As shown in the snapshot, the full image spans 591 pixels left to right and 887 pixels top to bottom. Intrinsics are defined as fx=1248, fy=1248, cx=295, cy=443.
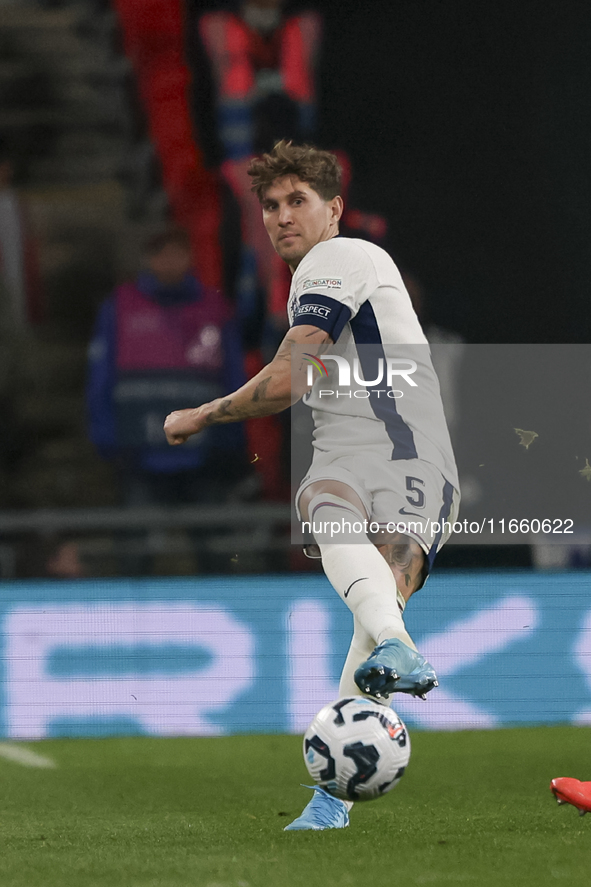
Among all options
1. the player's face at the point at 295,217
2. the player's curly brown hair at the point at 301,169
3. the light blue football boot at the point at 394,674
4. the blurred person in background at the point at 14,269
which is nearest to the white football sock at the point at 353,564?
the light blue football boot at the point at 394,674

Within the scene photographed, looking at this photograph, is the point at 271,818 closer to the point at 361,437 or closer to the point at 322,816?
the point at 322,816

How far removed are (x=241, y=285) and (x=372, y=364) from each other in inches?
89.4

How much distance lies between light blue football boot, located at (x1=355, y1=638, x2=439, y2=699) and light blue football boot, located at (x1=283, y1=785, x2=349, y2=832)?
55 cm

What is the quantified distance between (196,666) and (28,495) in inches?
41.9

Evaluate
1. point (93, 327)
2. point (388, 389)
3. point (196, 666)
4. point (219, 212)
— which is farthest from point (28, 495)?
point (388, 389)

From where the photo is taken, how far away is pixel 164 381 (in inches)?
193

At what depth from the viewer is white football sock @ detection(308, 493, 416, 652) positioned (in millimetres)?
2541

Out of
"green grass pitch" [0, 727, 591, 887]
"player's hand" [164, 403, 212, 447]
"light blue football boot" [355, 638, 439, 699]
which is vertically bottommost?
"green grass pitch" [0, 727, 591, 887]

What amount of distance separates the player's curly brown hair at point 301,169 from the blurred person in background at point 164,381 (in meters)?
1.77

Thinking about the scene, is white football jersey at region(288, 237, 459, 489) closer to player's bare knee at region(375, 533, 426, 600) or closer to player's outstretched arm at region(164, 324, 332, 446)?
player's outstretched arm at region(164, 324, 332, 446)

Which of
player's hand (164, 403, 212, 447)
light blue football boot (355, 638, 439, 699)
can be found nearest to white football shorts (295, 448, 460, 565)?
player's hand (164, 403, 212, 447)

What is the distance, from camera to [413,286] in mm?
4953

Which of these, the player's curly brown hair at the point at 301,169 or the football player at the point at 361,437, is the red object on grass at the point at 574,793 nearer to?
the football player at the point at 361,437

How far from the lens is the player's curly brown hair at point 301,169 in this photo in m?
3.09
